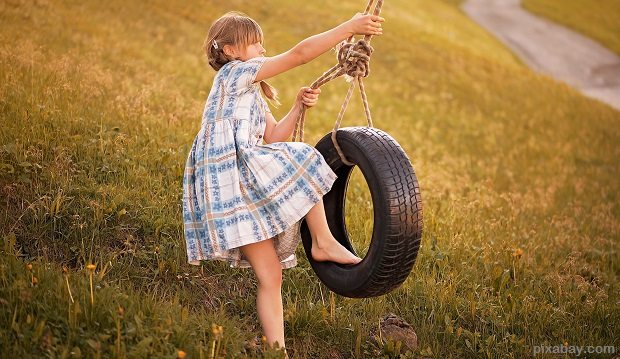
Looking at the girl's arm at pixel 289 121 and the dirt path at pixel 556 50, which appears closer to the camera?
the girl's arm at pixel 289 121

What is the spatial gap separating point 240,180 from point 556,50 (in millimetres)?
23820

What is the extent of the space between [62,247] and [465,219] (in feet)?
12.1

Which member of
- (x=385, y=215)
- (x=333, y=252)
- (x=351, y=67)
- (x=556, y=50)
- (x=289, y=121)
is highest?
(x=351, y=67)

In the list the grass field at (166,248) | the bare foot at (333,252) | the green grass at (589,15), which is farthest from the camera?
the green grass at (589,15)

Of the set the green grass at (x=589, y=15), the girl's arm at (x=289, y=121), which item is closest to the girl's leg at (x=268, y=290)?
the girl's arm at (x=289, y=121)

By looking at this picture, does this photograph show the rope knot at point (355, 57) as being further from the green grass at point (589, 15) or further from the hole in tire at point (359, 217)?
the green grass at point (589, 15)

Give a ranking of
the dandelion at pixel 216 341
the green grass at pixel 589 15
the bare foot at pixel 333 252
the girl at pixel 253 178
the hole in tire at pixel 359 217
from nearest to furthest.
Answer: the dandelion at pixel 216 341 < the girl at pixel 253 178 < the bare foot at pixel 333 252 < the hole in tire at pixel 359 217 < the green grass at pixel 589 15

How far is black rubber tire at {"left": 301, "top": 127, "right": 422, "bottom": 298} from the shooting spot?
3289 mm

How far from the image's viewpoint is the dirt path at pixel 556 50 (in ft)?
68.6

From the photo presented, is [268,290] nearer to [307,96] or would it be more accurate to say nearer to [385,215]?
[385,215]

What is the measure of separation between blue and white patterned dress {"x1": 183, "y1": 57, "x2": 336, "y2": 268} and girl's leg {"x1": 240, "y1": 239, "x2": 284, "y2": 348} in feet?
0.42

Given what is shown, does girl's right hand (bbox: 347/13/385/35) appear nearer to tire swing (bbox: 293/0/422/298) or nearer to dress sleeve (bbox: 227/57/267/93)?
tire swing (bbox: 293/0/422/298)

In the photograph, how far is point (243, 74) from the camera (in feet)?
11.7

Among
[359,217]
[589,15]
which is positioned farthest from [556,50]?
[359,217]
